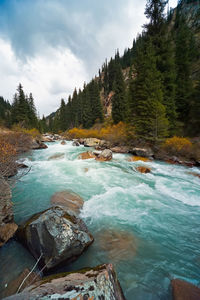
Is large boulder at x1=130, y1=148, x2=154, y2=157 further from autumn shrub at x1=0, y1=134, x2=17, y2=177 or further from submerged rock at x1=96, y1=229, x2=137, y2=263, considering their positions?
autumn shrub at x1=0, y1=134, x2=17, y2=177

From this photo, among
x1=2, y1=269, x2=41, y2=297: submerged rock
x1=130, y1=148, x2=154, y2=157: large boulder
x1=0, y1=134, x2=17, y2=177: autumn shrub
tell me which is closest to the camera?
x1=2, y1=269, x2=41, y2=297: submerged rock

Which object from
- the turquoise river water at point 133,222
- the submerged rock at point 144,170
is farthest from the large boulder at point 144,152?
the turquoise river water at point 133,222

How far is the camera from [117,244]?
353cm

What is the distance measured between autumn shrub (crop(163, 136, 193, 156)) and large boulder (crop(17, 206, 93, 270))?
11.8m

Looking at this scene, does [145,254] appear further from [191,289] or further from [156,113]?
[156,113]

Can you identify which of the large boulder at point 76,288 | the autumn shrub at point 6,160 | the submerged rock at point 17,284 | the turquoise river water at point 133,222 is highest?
the autumn shrub at point 6,160

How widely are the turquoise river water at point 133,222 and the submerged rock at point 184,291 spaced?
0.25 meters

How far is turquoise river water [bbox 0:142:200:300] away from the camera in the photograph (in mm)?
2826

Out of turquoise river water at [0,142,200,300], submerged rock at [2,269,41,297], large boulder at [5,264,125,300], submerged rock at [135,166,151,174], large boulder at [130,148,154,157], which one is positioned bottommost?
turquoise river water at [0,142,200,300]

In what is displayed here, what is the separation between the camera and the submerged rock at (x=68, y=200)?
5109 mm

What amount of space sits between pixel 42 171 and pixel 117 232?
25.3 feet

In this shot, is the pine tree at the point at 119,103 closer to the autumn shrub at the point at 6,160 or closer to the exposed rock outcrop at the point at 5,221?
the autumn shrub at the point at 6,160

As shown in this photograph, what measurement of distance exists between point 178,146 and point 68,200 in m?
11.2

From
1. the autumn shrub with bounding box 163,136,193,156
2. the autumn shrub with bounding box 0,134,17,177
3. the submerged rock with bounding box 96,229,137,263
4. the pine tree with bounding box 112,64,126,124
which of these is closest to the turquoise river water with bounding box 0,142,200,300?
the submerged rock with bounding box 96,229,137,263
